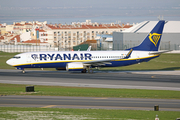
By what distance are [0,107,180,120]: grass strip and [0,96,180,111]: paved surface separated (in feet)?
5.95

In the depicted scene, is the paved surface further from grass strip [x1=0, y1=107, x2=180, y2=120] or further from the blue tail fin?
the blue tail fin

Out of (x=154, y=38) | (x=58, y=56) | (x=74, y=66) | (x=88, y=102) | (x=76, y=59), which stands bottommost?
(x=88, y=102)

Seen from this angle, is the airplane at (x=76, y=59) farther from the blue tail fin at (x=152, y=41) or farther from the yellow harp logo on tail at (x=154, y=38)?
the yellow harp logo on tail at (x=154, y=38)

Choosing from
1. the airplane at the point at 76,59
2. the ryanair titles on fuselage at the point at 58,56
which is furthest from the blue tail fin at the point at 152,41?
the ryanair titles on fuselage at the point at 58,56

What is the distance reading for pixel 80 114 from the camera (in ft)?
69.4

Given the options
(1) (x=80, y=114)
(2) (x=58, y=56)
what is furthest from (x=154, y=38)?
(1) (x=80, y=114)

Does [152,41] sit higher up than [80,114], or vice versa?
[152,41]

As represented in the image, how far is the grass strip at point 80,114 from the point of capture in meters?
20.1

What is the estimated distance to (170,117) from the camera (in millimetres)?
20078

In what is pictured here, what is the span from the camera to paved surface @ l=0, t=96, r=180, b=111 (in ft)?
80.2

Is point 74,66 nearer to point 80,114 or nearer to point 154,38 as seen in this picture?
point 154,38

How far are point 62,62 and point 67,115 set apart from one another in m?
31.3

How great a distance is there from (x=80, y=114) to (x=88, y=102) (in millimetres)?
5252

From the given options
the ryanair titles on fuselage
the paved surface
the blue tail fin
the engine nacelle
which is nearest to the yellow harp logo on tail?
the blue tail fin
